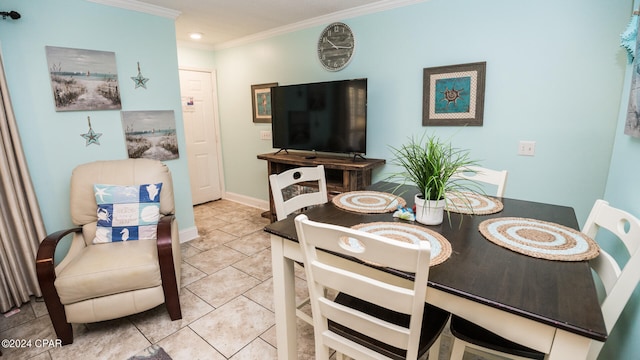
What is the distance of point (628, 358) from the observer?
3.69 ft

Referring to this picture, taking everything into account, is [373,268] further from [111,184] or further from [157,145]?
[157,145]

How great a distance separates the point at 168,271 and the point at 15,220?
48.7 inches

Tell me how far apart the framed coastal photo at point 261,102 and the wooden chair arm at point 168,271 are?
2295mm

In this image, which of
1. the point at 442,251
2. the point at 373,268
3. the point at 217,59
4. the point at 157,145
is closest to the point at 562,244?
the point at 442,251

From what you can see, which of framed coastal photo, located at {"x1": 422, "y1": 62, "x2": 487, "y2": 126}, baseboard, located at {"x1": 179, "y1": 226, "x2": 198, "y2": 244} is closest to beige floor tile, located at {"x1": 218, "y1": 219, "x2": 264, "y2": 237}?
baseboard, located at {"x1": 179, "y1": 226, "x2": 198, "y2": 244}

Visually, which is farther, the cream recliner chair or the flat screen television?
the flat screen television

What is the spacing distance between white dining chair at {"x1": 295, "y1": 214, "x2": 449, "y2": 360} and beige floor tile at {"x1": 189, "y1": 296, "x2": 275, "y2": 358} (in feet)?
2.75

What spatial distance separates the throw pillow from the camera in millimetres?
2141

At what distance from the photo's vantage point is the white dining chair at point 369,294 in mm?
833

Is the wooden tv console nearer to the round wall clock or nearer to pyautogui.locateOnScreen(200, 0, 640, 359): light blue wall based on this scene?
pyautogui.locateOnScreen(200, 0, 640, 359): light blue wall

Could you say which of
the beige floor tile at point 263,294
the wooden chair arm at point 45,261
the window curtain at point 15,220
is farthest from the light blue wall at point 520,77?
the window curtain at point 15,220

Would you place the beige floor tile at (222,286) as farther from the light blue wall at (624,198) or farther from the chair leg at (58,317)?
the light blue wall at (624,198)

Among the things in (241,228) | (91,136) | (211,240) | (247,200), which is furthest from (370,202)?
(247,200)

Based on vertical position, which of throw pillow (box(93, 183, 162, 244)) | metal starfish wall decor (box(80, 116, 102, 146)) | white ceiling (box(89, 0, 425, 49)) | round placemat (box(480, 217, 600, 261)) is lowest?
throw pillow (box(93, 183, 162, 244))
